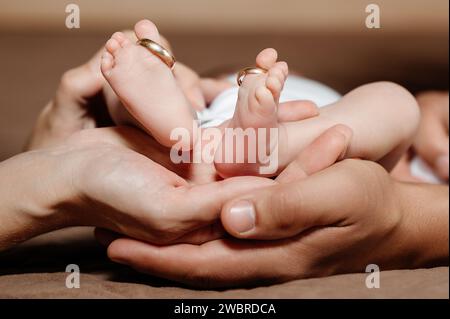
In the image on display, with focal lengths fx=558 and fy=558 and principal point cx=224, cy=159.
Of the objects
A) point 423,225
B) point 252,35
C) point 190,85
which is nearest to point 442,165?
point 423,225

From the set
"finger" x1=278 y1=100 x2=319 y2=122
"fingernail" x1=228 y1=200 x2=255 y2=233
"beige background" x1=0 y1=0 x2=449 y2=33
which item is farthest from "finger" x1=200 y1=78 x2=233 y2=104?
"beige background" x1=0 y1=0 x2=449 y2=33

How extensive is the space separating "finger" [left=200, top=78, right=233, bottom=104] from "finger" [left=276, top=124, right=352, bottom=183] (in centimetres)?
44

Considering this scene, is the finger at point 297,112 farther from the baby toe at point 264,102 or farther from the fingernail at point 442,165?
the fingernail at point 442,165

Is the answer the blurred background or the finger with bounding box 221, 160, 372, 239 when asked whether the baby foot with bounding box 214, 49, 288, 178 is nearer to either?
the finger with bounding box 221, 160, 372, 239

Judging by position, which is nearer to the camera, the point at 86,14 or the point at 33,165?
the point at 33,165

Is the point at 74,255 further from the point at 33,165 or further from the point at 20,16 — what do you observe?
the point at 20,16

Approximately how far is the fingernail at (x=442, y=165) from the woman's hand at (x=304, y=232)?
469 mm

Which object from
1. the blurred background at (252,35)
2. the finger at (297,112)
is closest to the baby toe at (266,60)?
the finger at (297,112)

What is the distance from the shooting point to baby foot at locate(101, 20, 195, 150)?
0.75m

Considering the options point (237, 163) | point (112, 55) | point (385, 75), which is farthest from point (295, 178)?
point (385, 75)

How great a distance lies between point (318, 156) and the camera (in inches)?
28.9

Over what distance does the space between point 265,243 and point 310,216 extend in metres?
0.08

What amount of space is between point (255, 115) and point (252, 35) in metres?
1.45
